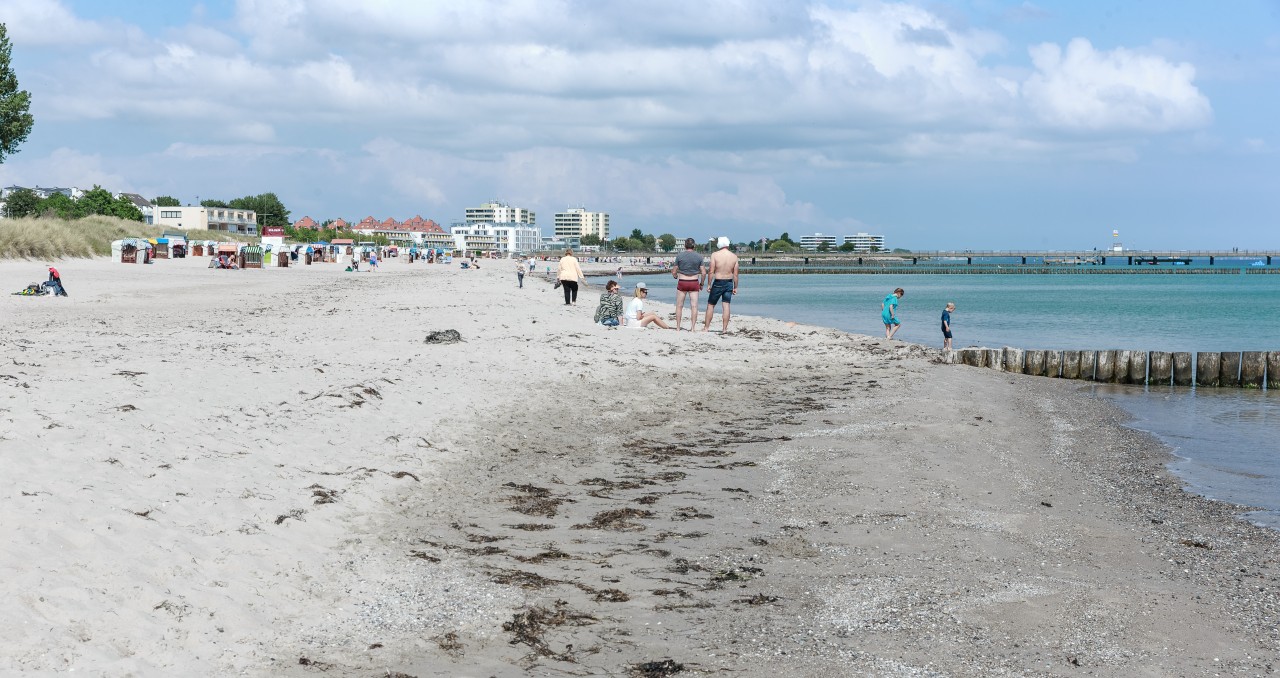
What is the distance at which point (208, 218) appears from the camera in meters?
170

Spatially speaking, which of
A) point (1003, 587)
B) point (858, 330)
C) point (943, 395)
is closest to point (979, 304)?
point (858, 330)

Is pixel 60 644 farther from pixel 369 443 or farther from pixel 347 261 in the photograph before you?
pixel 347 261

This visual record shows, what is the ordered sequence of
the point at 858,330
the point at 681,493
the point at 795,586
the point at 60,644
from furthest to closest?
the point at 858,330, the point at 681,493, the point at 795,586, the point at 60,644

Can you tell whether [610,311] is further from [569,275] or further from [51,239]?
[51,239]

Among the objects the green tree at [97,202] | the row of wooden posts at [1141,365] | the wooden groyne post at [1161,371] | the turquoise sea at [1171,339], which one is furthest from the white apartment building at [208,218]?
the wooden groyne post at [1161,371]

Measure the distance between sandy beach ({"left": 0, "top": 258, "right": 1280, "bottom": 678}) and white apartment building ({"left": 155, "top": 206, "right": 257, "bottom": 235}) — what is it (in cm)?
16689

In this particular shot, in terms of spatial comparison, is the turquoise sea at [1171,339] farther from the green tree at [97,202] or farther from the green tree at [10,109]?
the green tree at [97,202]

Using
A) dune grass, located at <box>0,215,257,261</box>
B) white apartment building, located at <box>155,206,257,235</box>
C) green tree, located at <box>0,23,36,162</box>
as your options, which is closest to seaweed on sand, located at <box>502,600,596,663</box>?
dune grass, located at <box>0,215,257,261</box>

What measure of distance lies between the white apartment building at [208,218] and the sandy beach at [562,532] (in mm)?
166893

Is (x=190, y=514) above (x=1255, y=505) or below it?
above

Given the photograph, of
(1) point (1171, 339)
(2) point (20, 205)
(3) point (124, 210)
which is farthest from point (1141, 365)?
(3) point (124, 210)

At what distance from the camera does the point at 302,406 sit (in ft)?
33.2

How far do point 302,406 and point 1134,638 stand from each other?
7630 mm

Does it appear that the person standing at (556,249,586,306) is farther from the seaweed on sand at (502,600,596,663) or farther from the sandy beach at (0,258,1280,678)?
the seaweed on sand at (502,600,596,663)
